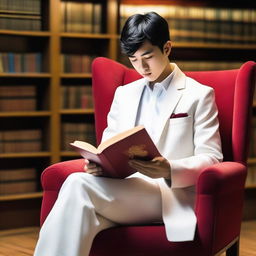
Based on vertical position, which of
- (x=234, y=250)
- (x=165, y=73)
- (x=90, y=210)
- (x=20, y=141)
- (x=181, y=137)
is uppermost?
(x=165, y=73)

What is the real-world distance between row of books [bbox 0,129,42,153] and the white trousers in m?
2.08

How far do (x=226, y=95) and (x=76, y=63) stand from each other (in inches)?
72.6

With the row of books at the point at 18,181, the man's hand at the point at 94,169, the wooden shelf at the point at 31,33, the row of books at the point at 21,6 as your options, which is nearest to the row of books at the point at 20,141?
the row of books at the point at 18,181

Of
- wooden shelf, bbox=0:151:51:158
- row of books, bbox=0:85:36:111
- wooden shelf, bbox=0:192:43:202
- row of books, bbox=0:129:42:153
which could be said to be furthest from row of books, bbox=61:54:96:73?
wooden shelf, bbox=0:192:43:202

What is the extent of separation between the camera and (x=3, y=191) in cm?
432

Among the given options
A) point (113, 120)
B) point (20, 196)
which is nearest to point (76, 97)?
point (20, 196)

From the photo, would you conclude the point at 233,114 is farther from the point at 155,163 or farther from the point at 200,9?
the point at 200,9

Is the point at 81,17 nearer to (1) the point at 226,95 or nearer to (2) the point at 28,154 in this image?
(2) the point at 28,154

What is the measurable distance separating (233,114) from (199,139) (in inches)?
12.9

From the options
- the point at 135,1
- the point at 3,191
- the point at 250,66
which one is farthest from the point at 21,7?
the point at 250,66

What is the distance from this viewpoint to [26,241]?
3.95m

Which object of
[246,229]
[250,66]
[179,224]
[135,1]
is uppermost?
[135,1]

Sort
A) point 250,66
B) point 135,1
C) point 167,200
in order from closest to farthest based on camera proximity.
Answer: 1. point 167,200
2. point 250,66
3. point 135,1

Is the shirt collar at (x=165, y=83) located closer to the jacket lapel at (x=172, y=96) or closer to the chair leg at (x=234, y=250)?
the jacket lapel at (x=172, y=96)
